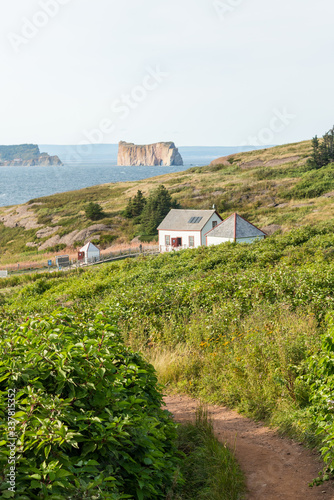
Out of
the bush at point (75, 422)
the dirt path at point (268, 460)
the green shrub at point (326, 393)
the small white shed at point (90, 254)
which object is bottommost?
the small white shed at point (90, 254)

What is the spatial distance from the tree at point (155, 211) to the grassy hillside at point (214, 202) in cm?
162

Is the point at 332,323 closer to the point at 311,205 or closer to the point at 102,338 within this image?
the point at 102,338

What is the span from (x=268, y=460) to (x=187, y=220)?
36766 millimetres

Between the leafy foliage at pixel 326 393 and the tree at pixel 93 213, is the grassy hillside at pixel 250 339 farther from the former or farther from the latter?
the tree at pixel 93 213

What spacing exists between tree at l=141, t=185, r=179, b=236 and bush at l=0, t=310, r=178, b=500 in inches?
1923

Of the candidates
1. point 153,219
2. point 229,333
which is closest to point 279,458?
point 229,333

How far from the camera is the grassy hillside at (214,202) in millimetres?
49750

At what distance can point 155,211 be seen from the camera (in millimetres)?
55594

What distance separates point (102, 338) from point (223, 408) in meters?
3.40

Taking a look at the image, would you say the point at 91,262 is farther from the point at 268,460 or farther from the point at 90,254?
the point at 268,460

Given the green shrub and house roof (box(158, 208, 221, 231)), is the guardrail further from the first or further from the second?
the green shrub

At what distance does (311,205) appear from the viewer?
47.2 metres

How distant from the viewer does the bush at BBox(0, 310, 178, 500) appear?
285 centimetres


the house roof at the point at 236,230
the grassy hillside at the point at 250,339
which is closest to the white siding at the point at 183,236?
the house roof at the point at 236,230
